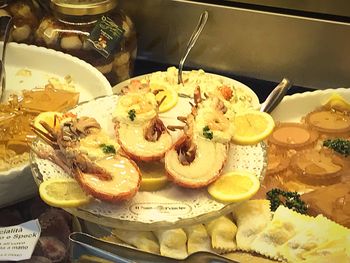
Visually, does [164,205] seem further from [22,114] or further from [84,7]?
[84,7]

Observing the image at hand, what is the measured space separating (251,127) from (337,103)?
0.33 meters

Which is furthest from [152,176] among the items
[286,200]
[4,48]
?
[4,48]

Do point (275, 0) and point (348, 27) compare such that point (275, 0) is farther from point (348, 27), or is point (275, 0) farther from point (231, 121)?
point (231, 121)

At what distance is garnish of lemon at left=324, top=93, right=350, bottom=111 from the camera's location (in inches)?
54.2

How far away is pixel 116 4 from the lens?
1569mm

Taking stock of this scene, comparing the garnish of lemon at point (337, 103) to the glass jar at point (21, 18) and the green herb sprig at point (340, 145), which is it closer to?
the green herb sprig at point (340, 145)

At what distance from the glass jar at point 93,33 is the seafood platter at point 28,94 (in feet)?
0.12

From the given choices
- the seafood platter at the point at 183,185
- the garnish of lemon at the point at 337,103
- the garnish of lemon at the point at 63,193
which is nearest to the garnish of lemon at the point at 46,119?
the seafood platter at the point at 183,185

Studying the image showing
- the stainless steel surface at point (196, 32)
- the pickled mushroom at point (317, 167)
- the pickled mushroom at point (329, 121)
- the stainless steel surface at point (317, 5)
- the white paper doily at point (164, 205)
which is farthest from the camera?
the stainless steel surface at point (196, 32)

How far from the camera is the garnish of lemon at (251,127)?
110cm

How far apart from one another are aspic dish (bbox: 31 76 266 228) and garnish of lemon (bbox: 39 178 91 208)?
14mm

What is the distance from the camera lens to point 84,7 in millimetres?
1512

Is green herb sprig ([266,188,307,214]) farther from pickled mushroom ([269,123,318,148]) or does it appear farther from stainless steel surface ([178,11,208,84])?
stainless steel surface ([178,11,208,84])

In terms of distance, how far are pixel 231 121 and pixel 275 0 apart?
49cm
